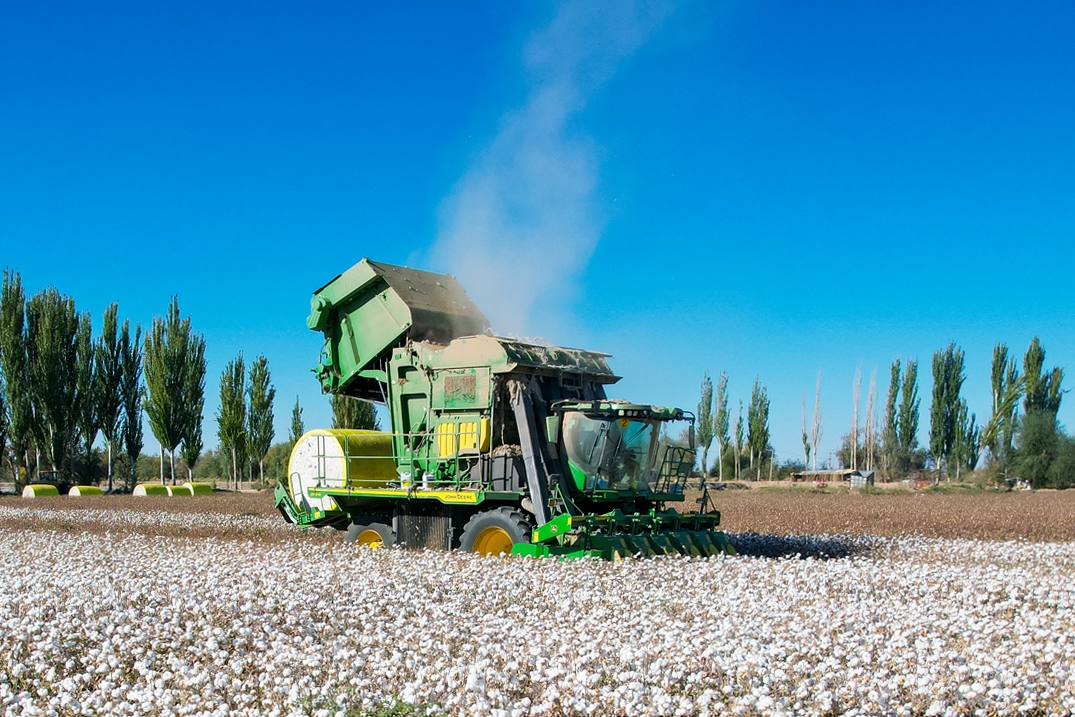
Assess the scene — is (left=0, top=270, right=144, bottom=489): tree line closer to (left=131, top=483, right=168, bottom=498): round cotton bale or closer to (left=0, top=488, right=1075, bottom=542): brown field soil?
(left=131, top=483, right=168, bottom=498): round cotton bale

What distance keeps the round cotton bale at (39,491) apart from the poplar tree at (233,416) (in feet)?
45.1

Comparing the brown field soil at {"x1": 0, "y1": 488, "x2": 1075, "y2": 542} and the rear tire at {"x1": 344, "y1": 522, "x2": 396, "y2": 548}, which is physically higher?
the rear tire at {"x1": 344, "y1": 522, "x2": 396, "y2": 548}

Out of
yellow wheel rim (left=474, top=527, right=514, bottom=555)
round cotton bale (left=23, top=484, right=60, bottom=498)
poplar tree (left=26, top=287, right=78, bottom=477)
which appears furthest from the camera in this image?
poplar tree (left=26, top=287, right=78, bottom=477)

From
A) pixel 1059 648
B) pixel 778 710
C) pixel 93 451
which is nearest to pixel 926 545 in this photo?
pixel 1059 648

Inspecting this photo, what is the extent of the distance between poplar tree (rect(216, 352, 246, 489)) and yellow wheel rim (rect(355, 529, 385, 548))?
126 ft

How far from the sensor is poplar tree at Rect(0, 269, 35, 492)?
46.8 meters

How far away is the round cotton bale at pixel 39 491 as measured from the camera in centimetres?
3581

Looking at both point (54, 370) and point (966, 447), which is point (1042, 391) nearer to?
point (966, 447)

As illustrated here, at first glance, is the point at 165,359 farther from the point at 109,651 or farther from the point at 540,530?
the point at 109,651

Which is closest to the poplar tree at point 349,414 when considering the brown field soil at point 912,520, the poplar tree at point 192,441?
the poplar tree at point 192,441

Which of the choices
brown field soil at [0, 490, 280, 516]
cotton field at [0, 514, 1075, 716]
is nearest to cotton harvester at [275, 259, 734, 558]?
cotton field at [0, 514, 1075, 716]

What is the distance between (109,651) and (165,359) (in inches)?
1782

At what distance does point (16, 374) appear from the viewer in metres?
47.2

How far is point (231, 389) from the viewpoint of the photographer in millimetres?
51344
